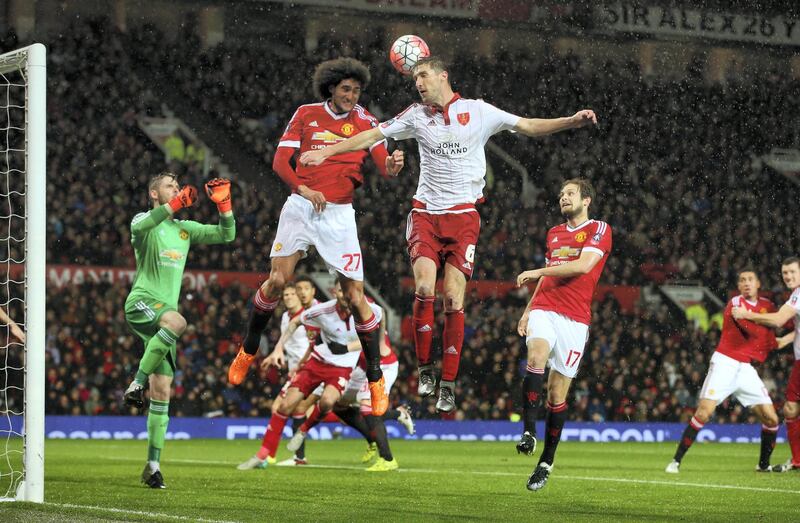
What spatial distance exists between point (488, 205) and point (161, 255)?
18874mm

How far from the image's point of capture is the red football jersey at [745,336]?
14.7 meters

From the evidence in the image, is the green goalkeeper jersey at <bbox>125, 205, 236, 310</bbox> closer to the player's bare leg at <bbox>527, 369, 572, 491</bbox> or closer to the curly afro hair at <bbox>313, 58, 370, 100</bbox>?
the curly afro hair at <bbox>313, 58, 370, 100</bbox>

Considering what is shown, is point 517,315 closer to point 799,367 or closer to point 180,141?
point 180,141

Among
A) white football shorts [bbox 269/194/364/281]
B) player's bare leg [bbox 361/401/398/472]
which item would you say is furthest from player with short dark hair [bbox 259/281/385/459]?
white football shorts [bbox 269/194/364/281]

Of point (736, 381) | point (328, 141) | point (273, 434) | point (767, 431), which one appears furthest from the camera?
point (767, 431)

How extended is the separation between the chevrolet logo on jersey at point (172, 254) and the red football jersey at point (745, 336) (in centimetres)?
700

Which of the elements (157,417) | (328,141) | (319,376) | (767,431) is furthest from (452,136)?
(767,431)

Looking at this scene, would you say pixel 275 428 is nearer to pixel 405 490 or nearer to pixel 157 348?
pixel 405 490

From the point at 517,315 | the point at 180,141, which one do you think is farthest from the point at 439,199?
the point at 180,141

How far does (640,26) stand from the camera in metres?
32.1

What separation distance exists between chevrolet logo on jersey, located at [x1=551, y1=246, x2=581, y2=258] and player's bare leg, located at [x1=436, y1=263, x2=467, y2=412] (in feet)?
4.04

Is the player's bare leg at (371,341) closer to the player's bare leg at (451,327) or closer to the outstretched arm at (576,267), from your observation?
the player's bare leg at (451,327)

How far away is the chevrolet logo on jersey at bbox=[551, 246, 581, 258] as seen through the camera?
10.4 metres

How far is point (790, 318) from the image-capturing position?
13.9m
